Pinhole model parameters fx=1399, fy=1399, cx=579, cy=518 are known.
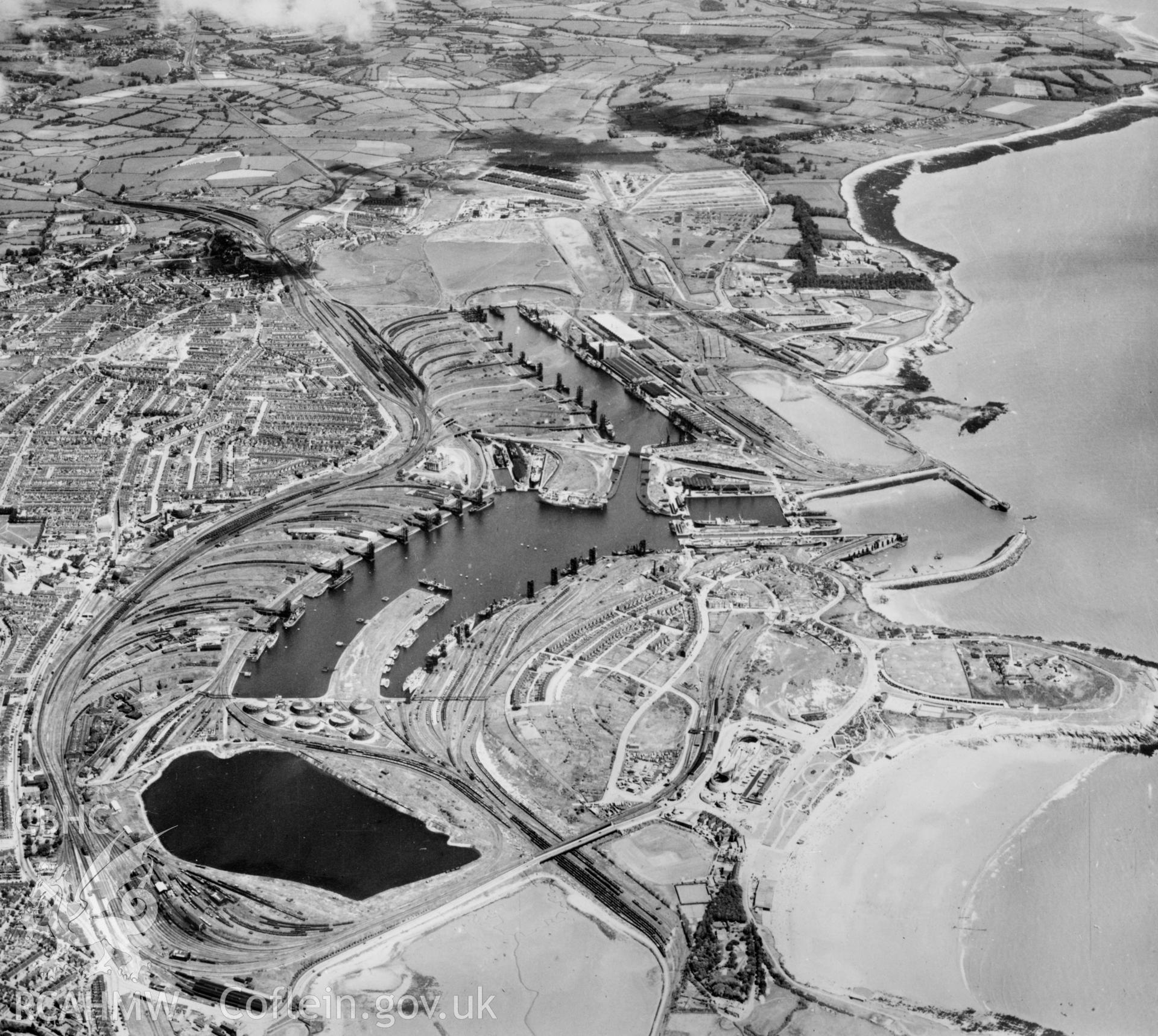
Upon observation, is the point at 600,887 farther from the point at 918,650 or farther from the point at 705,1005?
the point at 918,650

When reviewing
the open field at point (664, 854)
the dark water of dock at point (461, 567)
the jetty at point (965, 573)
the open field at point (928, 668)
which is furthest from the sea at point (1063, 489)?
the dark water of dock at point (461, 567)

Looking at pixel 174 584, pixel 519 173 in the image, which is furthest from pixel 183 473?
pixel 519 173

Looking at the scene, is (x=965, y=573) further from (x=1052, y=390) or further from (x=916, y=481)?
(x=1052, y=390)

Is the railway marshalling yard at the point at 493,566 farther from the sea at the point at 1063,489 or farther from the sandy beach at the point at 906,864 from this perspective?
the sea at the point at 1063,489

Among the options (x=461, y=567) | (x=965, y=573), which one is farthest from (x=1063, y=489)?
(x=461, y=567)

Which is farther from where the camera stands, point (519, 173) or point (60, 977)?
point (519, 173)

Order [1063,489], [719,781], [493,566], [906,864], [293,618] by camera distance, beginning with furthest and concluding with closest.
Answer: [1063,489]
[493,566]
[293,618]
[719,781]
[906,864]
